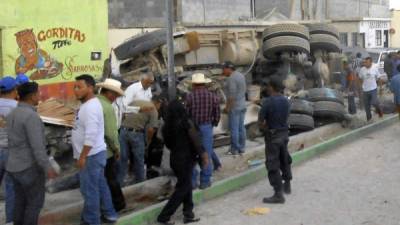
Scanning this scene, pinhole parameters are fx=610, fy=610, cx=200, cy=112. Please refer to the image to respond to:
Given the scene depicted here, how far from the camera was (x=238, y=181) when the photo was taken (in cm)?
920

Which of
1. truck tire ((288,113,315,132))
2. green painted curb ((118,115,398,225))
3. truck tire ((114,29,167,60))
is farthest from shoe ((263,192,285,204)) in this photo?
truck tire ((288,113,315,132))

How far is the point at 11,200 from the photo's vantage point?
21.3 ft

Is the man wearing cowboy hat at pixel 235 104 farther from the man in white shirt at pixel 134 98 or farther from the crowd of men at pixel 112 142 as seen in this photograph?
the man in white shirt at pixel 134 98

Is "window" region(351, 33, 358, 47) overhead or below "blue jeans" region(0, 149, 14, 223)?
overhead

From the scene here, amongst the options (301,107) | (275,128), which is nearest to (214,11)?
(301,107)

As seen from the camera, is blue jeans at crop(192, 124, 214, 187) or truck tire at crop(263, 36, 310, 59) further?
truck tire at crop(263, 36, 310, 59)

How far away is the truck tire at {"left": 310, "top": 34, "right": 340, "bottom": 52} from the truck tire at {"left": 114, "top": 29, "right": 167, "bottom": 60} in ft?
17.3

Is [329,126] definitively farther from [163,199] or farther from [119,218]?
[119,218]

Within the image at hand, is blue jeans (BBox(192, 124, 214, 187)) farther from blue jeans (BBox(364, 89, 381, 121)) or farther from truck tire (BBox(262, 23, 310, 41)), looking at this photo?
blue jeans (BBox(364, 89, 381, 121))

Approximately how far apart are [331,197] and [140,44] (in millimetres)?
5978

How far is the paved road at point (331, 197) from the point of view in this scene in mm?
7371

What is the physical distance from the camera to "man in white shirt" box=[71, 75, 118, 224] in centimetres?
600

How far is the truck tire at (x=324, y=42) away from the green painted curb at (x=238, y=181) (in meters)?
2.63

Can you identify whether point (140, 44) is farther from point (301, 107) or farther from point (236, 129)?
point (301, 107)
